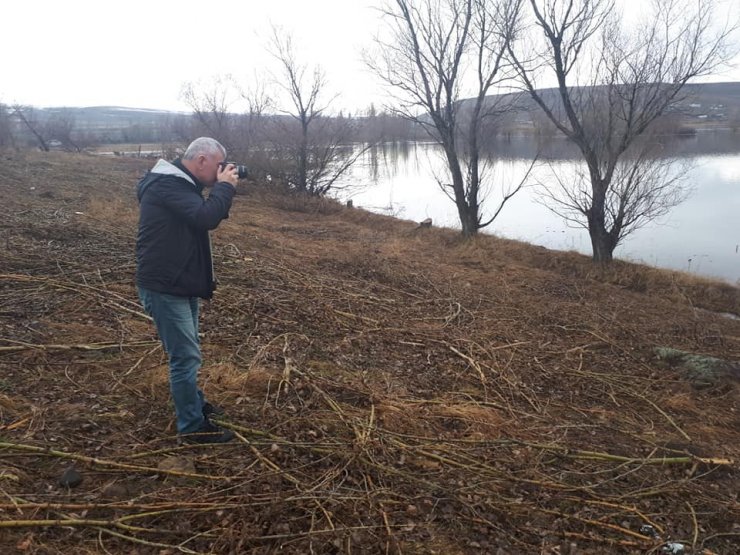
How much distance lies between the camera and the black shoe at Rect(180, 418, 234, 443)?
2887mm

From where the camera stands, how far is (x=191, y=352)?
8.96 ft

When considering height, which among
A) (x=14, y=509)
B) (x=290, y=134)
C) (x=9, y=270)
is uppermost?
(x=290, y=134)

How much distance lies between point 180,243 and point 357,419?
1596mm

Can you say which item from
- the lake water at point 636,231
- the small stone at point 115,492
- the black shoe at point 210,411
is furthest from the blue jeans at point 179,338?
the lake water at point 636,231

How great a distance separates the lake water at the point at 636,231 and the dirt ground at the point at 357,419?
5.83 meters

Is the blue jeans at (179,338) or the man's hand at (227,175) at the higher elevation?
the man's hand at (227,175)

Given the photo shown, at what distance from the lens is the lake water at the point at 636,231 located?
39.2ft

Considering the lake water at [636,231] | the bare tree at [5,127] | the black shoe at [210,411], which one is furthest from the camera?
the bare tree at [5,127]

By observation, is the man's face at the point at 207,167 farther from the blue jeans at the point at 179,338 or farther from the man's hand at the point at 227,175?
the blue jeans at the point at 179,338

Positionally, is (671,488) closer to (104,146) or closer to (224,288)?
(224,288)

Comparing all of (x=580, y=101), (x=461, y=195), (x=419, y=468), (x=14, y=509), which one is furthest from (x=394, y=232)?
(x=14, y=509)

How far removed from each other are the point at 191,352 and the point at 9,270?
393cm

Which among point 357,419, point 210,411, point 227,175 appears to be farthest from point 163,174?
point 357,419

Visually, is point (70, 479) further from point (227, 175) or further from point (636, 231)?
point (636, 231)
